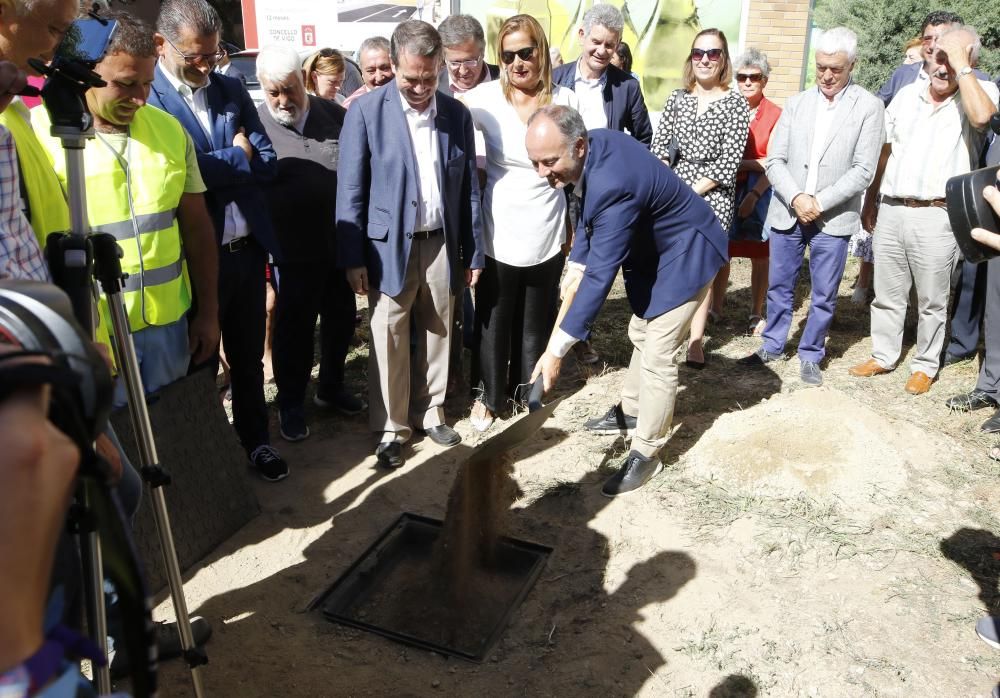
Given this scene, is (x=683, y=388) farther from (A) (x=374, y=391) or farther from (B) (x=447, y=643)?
(B) (x=447, y=643)

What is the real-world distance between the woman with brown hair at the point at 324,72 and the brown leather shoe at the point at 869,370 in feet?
12.7

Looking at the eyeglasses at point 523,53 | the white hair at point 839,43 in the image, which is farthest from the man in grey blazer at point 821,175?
the eyeglasses at point 523,53

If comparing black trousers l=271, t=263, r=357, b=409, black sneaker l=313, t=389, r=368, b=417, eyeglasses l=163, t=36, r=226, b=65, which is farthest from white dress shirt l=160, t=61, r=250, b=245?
black sneaker l=313, t=389, r=368, b=417

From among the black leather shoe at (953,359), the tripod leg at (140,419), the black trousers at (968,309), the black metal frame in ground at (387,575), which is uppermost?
the tripod leg at (140,419)

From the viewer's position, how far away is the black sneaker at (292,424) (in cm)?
465

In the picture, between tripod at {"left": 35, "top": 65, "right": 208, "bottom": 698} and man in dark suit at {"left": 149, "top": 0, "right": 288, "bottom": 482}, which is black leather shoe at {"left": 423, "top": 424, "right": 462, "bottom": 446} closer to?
man in dark suit at {"left": 149, "top": 0, "right": 288, "bottom": 482}

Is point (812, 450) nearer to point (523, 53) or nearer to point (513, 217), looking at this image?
point (513, 217)

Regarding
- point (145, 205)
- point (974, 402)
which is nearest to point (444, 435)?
point (145, 205)

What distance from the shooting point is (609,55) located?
16.4ft

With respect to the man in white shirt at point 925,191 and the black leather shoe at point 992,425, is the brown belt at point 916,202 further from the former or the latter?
the black leather shoe at point 992,425

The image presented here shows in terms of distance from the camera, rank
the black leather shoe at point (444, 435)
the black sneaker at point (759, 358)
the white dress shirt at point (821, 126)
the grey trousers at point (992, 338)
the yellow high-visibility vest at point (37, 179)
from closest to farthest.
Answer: the yellow high-visibility vest at point (37, 179)
the black leather shoe at point (444, 435)
the grey trousers at point (992, 338)
the white dress shirt at point (821, 126)
the black sneaker at point (759, 358)

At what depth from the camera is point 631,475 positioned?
4.18 metres

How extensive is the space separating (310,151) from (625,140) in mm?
1706

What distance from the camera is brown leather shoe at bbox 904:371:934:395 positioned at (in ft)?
17.5
